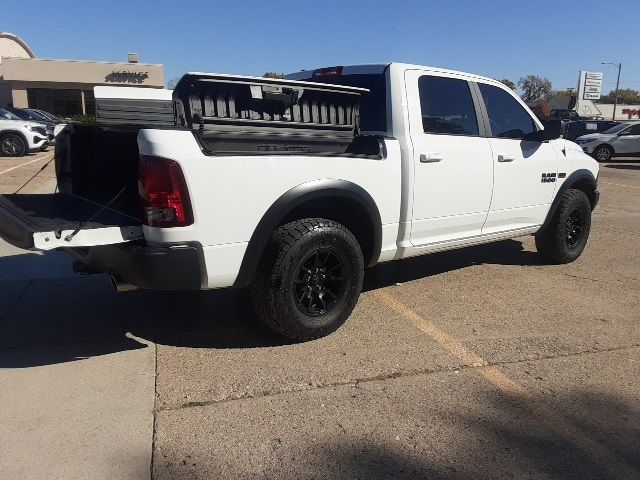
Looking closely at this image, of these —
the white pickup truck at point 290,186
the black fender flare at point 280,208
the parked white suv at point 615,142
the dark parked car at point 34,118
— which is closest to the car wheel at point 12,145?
the dark parked car at point 34,118

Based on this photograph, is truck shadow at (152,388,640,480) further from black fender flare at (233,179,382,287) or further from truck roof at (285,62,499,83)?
truck roof at (285,62,499,83)

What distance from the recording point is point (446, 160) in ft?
15.1

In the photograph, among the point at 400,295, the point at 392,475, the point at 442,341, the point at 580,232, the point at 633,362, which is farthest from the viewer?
the point at 580,232

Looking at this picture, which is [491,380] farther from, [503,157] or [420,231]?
[503,157]

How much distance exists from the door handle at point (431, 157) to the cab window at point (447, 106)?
0.69ft

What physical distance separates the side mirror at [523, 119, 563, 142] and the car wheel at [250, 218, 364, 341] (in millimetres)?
2423

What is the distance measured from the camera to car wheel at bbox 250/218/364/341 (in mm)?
3689

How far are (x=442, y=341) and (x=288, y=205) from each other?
1516mm

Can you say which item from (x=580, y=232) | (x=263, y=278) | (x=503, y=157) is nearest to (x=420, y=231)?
(x=503, y=157)

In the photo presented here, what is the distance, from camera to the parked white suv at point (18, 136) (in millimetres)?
17312

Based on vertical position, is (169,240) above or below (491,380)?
above

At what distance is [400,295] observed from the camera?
511 centimetres

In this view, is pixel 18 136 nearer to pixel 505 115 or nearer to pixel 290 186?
pixel 505 115

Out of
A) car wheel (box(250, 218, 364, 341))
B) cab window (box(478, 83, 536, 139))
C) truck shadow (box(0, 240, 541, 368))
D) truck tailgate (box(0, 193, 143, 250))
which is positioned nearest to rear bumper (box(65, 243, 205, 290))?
truck tailgate (box(0, 193, 143, 250))
